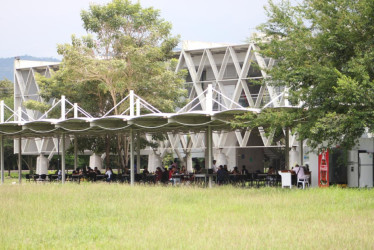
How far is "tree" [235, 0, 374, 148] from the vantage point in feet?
68.7

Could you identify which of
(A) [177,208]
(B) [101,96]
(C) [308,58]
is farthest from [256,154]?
(A) [177,208]

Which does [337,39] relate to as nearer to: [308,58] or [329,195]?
[308,58]

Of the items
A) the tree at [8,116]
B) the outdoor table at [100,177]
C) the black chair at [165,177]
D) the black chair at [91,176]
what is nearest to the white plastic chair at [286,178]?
the black chair at [165,177]

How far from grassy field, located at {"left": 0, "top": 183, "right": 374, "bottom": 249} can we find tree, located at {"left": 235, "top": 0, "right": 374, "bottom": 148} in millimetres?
2300

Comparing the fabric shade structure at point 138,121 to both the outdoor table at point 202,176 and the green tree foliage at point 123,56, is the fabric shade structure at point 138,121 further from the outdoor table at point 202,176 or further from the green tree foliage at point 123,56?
the green tree foliage at point 123,56

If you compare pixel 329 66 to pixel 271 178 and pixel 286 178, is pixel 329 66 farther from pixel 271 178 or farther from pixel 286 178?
pixel 271 178

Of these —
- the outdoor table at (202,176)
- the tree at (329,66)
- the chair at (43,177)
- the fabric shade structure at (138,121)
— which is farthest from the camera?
the chair at (43,177)

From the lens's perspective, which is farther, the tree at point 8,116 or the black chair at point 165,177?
the tree at point 8,116

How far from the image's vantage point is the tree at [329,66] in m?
20.9

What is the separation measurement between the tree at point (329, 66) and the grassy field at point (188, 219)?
230cm

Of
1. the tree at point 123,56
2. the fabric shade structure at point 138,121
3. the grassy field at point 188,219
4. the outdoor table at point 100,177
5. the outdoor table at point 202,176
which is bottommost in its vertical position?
the grassy field at point 188,219

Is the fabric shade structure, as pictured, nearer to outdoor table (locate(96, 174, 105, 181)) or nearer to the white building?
outdoor table (locate(96, 174, 105, 181))

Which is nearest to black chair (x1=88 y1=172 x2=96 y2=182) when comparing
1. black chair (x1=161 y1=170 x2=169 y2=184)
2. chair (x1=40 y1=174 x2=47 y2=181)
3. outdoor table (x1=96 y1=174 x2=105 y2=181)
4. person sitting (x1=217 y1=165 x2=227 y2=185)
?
outdoor table (x1=96 y1=174 x2=105 y2=181)

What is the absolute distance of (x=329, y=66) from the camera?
22484 mm
